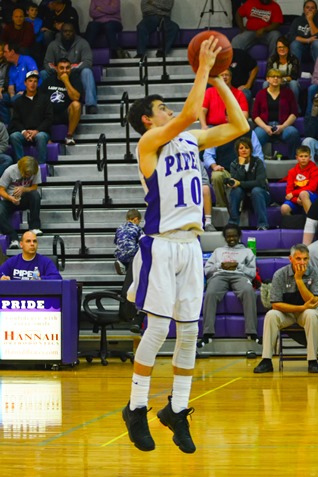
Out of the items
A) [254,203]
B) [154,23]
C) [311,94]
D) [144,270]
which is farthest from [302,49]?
[144,270]

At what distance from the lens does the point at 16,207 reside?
45.6 feet

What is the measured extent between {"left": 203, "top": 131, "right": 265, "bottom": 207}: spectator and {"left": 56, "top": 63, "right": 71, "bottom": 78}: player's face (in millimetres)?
2699

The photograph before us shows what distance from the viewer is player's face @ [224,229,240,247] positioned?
12.3m

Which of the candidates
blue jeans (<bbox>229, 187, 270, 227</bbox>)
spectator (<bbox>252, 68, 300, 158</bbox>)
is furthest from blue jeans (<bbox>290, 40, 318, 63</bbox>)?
blue jeans (<bbox>229, 187, 270, 227</bbox>)

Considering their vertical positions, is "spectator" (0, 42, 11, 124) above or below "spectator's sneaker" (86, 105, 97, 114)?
above

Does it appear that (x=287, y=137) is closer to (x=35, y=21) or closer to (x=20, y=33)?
(x=20, y=33)

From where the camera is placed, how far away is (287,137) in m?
14.2

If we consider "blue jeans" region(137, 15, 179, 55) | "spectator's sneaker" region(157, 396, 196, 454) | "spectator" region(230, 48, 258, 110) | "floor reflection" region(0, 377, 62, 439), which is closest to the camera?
"spectator's sneaker" region(157, 396, 196, 454)

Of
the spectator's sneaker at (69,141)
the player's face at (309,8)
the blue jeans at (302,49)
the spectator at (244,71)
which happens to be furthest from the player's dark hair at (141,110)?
the player's face at (309,8)

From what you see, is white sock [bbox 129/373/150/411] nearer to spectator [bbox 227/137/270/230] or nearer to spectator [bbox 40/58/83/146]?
spectator [bbox 227/137/270/230]

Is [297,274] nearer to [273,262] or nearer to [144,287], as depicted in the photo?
[273,262]

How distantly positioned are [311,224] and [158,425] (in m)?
5.33

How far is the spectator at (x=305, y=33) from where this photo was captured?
1545 cm

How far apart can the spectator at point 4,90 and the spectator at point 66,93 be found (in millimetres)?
638
